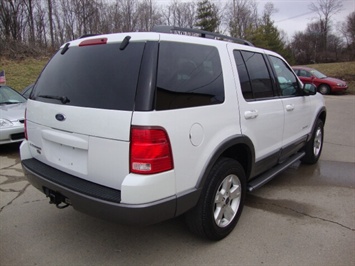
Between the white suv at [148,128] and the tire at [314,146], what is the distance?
2.20 metres

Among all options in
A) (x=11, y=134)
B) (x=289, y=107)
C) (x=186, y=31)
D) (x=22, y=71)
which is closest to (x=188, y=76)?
(x=186, y=31)

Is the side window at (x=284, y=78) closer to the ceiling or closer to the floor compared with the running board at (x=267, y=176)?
closer to the ceiling

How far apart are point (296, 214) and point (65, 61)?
3.03 m

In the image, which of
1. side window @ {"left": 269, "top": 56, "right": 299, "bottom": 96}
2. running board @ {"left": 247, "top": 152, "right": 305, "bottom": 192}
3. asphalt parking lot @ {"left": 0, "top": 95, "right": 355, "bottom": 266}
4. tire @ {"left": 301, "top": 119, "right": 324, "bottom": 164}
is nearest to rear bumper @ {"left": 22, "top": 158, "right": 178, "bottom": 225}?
asphalt parking lot @ {"left": 0, "top": 95, "right": 355, "bottom": 266}

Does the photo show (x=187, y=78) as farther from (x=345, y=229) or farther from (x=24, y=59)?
(x=24, y=59)

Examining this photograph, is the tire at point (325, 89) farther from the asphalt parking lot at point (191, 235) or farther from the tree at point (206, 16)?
the tree at point (206, 16)

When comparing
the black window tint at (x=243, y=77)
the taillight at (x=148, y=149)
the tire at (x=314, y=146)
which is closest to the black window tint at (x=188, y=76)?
the taillight at (x=148, y=149)

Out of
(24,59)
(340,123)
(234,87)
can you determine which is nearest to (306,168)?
(234,87)

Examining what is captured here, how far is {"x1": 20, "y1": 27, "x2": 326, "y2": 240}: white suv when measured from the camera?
2256mm

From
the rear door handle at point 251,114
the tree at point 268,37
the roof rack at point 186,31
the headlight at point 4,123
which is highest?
the tree at point 268,37

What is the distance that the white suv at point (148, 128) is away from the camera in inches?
88.8

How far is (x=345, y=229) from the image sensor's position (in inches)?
128

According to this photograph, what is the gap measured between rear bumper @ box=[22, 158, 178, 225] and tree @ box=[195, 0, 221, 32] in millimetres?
42030

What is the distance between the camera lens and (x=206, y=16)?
42.2 meters
